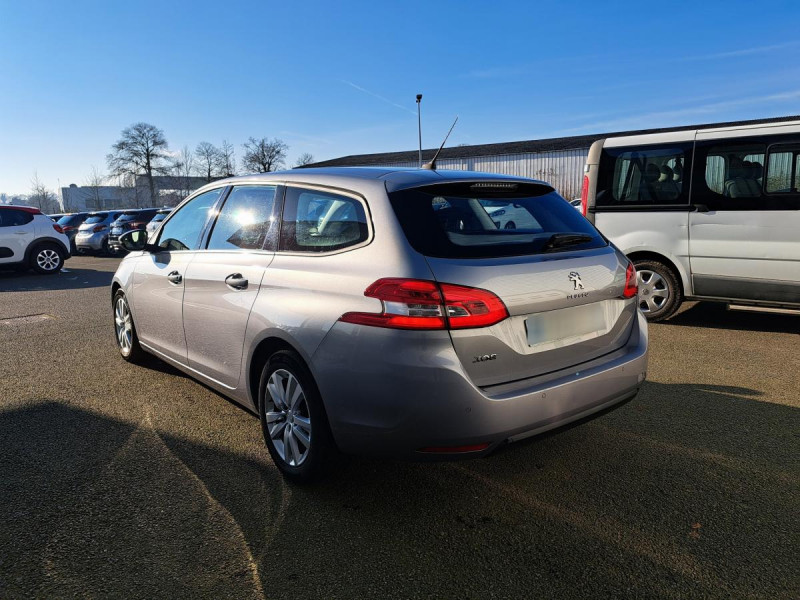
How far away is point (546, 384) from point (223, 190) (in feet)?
8.20

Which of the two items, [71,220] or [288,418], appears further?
[71,220]

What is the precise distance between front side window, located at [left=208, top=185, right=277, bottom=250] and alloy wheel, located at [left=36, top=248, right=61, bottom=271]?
12421mm

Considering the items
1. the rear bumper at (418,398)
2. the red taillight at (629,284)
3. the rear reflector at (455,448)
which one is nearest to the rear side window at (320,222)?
the rear bumper at (418,398)

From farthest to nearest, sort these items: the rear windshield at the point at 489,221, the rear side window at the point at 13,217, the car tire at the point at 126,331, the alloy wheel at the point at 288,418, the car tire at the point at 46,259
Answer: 1. the car tire at the point at 46,259
2. the rear side window at the point at 13,217
3. the car tire at the point at 126,331
4. the alloy wheel at the point at 288,418
5. the rear windshield at the point at 489,221

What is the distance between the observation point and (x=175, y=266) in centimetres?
420

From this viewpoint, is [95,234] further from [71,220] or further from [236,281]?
[236,281]

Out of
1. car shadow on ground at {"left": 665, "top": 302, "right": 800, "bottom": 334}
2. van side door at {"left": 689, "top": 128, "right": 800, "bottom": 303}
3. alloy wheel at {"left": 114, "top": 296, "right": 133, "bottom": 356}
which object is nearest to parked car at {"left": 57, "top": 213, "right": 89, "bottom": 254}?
alloy wheel at {"left": 114, "top": 296, "right": 133, "bottom": 356}

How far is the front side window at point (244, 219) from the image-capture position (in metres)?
3.47

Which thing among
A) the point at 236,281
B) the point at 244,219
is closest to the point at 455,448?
the point at 236,281

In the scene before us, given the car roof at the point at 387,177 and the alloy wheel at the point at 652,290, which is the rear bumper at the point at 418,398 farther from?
the alloy wheel at the point at 652,290

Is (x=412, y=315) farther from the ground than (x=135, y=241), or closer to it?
closer to it

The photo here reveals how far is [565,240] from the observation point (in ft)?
9.89

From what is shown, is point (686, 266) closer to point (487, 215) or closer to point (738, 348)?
point (738, 348)

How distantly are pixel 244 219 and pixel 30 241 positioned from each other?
41.9ft
